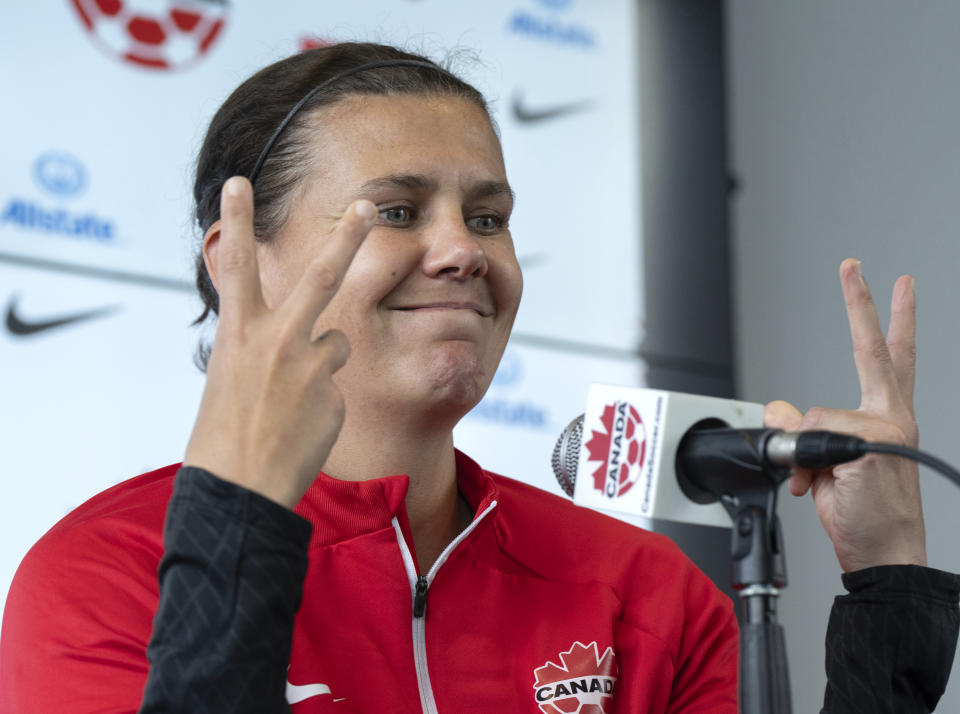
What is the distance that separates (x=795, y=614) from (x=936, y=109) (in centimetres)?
146

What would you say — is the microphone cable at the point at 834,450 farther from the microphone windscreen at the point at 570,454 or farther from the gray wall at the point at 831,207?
the gray wall at the point at 831,207

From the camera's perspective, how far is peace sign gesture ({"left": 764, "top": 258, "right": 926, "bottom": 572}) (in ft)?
4.34

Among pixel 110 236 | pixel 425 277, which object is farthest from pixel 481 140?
pixel 110 236

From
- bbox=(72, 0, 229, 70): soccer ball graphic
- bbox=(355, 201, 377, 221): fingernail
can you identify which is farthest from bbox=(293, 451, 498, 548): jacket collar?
bbox=(72, 0, 229, 70): soccer ball graphic

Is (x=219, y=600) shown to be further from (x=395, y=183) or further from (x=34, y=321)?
(x=34, y=321)

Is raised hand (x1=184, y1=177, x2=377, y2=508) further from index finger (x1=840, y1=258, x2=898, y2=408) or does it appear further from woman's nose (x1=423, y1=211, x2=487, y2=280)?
index finger (x1=840, y1=258, x2=898, y2=408)

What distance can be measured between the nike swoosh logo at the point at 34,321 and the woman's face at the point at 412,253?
3.13 ft

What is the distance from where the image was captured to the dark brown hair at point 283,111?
155 cm

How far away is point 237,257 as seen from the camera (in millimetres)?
1070

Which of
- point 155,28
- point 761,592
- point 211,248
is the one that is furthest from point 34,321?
point 761,592

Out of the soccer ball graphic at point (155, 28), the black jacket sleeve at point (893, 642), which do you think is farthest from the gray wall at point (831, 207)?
the black jacket sleeve at point (893, 642)

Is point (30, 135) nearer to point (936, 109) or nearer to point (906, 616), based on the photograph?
point (906, 616)

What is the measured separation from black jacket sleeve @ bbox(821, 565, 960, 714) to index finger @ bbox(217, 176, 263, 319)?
0.75 metres

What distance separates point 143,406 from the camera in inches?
95.5
